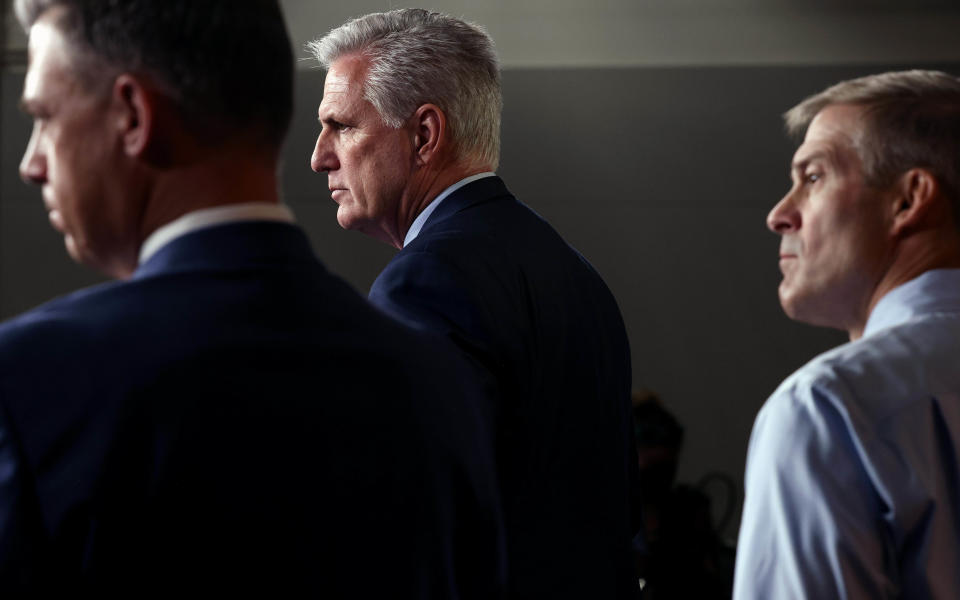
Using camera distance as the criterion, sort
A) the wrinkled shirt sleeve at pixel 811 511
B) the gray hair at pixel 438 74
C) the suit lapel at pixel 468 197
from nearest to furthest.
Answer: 1. the wrinkled shirt sleeve at pixel 811 511
2. the suit lapel at pixel 468 197
3. the gray hair at pixel 438 74

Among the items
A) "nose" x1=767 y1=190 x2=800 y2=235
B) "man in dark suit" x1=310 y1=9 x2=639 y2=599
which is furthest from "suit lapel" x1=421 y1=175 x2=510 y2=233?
"nose" x1=767 y1=190 x2=800 y2=235

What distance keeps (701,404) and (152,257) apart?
463 centimetres

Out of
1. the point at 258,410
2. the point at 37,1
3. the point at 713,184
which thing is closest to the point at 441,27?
the point at 37,1

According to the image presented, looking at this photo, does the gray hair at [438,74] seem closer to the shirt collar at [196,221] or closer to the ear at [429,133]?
the ear at [429,133]

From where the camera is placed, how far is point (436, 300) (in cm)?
138

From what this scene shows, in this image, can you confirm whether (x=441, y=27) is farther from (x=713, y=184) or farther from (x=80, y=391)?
(x=713, y=184)

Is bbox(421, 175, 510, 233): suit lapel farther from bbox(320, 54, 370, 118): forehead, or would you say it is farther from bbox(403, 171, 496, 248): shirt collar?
bbox(320, 54, 370, 118): forehead

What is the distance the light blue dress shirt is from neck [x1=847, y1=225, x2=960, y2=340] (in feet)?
0.32

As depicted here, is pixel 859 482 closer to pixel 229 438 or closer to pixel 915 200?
pixel 915 200

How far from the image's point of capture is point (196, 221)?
76 centimetres

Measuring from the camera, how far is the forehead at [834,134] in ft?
4.23

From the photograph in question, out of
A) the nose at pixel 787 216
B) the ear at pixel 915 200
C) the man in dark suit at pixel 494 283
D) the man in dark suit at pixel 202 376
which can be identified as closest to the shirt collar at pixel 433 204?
the man in dark suit at pixel 494 283

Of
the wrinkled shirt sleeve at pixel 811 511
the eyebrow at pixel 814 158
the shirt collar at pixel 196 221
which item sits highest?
the shirt collar at pixel 196 221

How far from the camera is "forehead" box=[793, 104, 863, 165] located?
1.29 meters
